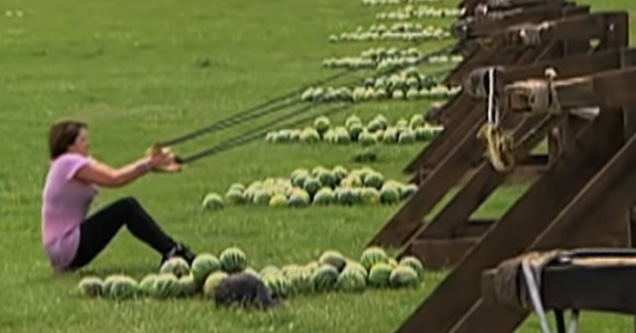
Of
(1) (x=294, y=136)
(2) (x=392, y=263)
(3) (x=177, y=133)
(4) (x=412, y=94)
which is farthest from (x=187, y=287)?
(4) (x=412, y=94)

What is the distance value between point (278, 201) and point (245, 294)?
15.4 feet

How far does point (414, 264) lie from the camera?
39.4 feet

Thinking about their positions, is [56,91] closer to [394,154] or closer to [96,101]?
[96,101]

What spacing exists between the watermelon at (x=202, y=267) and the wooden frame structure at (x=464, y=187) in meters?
1.25

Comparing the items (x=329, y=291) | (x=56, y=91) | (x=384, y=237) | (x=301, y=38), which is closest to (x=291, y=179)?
(x=384, y=237)

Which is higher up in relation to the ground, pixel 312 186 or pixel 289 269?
pixel 289 269

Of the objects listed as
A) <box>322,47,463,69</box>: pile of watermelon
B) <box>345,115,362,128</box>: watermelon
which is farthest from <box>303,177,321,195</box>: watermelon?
<box>322,47,463,69</box>: pile of watermelon

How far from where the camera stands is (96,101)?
2884 centimetres

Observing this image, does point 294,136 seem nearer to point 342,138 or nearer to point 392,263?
point 342,138

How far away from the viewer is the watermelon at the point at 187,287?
38.5ft

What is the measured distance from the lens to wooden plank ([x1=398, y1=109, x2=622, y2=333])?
319 inches

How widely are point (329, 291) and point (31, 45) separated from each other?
101ft

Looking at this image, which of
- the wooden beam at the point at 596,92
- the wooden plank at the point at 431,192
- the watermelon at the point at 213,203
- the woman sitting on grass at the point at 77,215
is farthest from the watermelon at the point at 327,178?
the wooden beam at the point at 596,92

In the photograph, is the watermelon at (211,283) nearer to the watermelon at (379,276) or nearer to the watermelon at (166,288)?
the watermelon at (166,288)
